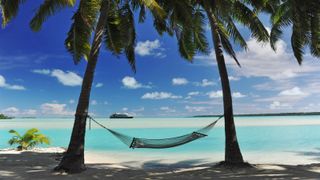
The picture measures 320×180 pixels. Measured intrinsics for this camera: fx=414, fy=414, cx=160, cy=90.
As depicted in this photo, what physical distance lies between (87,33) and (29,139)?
4957 mm

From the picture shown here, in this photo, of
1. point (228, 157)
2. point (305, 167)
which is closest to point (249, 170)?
point (228, 157)

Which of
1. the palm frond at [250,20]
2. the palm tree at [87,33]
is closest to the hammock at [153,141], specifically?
the palm tree at [87,33]

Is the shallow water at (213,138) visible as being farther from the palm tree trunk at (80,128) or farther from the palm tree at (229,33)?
the palm tree trunk at (80,128)

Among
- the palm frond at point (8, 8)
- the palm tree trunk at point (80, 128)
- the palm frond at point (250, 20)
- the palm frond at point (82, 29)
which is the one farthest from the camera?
the palm frond at point (250, 20)

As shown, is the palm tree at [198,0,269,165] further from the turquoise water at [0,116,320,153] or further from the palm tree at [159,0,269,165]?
the turquoise water at [0,116,320,153]

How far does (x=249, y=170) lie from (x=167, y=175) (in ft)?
5.39

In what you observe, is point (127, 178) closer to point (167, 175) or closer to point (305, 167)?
point (167, 175)

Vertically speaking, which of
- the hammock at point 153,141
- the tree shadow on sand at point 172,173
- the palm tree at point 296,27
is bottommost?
the tree shadow on sand at point 172,173

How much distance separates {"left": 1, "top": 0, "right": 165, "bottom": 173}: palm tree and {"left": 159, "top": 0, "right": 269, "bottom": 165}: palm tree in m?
0.91

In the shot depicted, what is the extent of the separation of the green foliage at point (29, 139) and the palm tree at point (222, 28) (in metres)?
4.92

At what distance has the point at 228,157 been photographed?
28.3ft

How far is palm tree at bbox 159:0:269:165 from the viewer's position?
8648 mm

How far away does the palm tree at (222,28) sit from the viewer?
8.65 m

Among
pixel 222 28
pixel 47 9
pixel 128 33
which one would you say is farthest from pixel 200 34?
pixel 47 9
